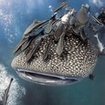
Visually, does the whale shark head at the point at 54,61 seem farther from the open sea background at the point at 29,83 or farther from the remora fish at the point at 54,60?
the open sea background at the point at 29,83

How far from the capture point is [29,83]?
1091 mm

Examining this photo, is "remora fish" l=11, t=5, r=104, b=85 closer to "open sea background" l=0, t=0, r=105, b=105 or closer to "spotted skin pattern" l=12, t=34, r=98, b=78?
"spotted skin pattern" l=12, t=34, r=98, b=78

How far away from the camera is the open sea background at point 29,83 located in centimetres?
107

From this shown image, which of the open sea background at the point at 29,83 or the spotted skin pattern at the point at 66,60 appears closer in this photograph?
the spotted skin pattern at the point at 66,60

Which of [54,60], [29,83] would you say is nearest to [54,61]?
[54,60]

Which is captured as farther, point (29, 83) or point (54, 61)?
point (29, 83)

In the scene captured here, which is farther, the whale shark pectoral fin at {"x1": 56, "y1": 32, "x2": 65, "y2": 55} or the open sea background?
the open sea background

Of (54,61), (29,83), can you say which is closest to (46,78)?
(54,61)

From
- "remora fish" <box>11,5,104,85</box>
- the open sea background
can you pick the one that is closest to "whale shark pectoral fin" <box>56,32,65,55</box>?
"remora fish" <box>11,5,104,85</box>

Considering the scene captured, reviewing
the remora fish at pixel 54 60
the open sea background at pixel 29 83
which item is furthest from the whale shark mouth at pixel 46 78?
the open sea background at pixel 29 83

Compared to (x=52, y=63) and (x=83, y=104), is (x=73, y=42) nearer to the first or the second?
(x=52, y=63)

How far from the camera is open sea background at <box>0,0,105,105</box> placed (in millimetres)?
1066

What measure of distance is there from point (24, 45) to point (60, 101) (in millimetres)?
379

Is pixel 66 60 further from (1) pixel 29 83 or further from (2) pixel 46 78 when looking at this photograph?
(1) pixel 29 83
